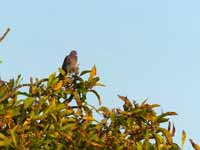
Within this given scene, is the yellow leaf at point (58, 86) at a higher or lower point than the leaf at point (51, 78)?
lower

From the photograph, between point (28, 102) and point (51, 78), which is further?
point (51, 78)

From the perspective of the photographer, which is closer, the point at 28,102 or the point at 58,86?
the point at 28,102

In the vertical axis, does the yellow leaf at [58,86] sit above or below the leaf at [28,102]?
above

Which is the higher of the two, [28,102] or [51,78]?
[51,78]

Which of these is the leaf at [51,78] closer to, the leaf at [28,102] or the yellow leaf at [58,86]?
the yellow leaf at [58,86]

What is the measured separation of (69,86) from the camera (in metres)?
8.95

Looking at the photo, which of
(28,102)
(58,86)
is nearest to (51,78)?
(58,86)

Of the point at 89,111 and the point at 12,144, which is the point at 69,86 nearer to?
the point at 89,111

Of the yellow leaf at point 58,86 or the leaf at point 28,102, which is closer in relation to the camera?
the leaf at point 28,102

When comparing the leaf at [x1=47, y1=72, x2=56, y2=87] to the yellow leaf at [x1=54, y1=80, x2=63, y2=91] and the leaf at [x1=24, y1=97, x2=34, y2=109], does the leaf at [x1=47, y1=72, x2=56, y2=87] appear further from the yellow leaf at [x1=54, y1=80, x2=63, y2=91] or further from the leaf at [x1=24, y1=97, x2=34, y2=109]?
the leaf at [x1=24, y1=97, x2=34, y2=109]

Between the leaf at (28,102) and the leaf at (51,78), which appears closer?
the leaf at (28,102)

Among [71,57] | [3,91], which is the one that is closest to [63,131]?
[3,91]

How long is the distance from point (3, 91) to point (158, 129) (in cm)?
184

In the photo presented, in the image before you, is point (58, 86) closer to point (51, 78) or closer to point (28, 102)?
point (51, 78)
